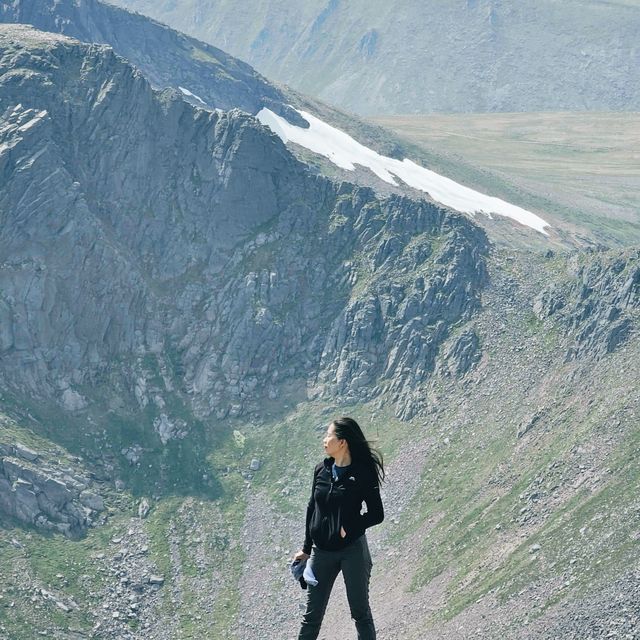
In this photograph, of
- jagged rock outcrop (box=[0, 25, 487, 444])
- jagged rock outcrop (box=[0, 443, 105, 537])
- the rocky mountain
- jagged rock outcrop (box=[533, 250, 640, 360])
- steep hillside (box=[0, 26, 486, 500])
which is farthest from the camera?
jagged rock outcrop (box=[0, 25, 487, 444])

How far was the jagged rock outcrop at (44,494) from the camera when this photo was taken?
335 feet

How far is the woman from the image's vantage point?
22.4 m

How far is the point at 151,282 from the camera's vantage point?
4995 inches

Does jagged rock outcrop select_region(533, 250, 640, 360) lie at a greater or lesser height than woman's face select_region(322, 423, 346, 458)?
lesser

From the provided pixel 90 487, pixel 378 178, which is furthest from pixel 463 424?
pixel 378 178

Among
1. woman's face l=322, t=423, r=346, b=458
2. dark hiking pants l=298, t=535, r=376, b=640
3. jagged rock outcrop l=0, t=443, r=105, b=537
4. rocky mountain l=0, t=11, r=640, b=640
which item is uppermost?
woman's face l=322, t=423, r=346, b=458

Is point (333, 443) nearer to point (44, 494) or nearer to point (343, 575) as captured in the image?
point (343, 575)

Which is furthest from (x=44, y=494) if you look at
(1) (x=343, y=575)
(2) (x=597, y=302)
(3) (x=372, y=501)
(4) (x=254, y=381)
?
(3) (x=372, y=501)

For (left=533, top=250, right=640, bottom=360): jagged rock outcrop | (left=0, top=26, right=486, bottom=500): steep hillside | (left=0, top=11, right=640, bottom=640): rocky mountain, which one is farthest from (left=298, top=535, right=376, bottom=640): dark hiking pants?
(left=0, top=26, right=486, bottom=500): steep hillside

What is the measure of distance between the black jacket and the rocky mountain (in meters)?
54.8

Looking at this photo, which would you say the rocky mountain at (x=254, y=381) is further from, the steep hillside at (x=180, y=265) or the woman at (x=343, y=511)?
the woman at (x=343, y=511)

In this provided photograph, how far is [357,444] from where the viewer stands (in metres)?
22.4

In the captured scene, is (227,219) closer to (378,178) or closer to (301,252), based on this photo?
(301,252)

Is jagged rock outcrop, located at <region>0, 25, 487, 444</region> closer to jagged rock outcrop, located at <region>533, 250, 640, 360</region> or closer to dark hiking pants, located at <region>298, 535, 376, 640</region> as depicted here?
jagged rock outcrop, located at <region>533, 250, 640, 360</region>
